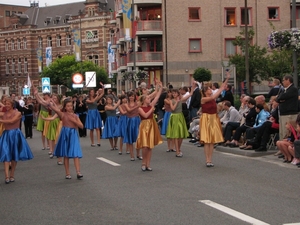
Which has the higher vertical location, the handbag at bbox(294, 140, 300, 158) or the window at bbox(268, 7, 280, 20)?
the window at bbox(268, 7, 280, 20)

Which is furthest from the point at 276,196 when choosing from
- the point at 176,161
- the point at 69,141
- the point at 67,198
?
the point at 176,161

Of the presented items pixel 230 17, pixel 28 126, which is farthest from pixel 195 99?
pixel 230 17

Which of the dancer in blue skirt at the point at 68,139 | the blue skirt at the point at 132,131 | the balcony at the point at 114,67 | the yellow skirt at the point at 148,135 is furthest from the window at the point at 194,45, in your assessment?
the dancer in blue skirt at the point at 68,139

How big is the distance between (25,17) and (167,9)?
70.5 m

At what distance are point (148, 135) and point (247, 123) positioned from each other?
16.2 ft

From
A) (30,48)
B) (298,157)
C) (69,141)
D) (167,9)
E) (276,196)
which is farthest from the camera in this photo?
(30,48)

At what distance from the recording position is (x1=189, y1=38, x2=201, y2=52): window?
179ft

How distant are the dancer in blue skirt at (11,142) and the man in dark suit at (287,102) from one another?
6.41 metres

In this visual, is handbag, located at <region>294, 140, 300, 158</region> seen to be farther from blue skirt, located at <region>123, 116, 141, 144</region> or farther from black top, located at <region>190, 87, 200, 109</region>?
black top, located at <region>190, 87, 200, 109</region>

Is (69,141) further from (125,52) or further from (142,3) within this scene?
(125,52)

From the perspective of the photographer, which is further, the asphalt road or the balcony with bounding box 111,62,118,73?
the balcony with bounding box 111,62,118,73

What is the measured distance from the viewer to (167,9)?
5438cm

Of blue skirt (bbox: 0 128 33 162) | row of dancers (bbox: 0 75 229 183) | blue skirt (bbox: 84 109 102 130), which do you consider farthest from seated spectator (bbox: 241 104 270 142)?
blue skirt (bbox: 84 109 102 130)

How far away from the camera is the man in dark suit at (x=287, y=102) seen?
16141mm
